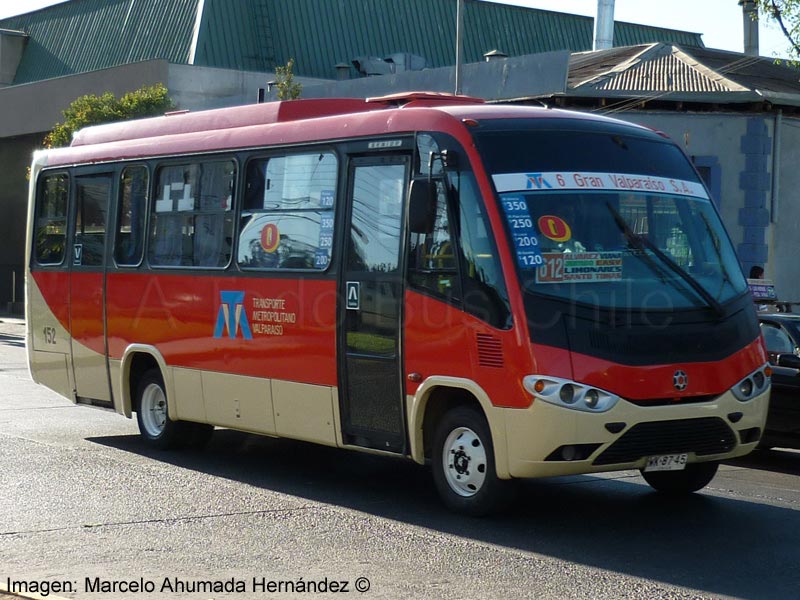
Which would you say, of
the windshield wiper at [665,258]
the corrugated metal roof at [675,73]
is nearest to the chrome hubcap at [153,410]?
the windshield wiper at [665,258]

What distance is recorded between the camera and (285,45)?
148 feet

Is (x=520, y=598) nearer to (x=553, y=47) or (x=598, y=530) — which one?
(x=598, y=530)

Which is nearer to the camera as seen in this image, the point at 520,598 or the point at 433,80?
the point at 520,598

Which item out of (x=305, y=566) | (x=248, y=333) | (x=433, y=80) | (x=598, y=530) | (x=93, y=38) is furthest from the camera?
(x=93, y=38)

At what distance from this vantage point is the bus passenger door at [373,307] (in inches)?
375

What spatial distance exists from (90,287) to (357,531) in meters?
5.81

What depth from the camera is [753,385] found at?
911 cm

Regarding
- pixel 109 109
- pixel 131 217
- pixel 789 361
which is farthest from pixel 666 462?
pixel 109 109

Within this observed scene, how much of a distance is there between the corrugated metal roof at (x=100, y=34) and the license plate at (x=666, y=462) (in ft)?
123

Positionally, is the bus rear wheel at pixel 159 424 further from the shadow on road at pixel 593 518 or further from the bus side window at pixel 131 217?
the bus side window at pixel 131 217

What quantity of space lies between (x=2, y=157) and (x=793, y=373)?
4052 cm

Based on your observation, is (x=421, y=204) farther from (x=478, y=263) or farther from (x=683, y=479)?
(x=683, y=479)

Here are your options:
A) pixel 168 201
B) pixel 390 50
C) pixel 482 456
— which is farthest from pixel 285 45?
pixel 482 456

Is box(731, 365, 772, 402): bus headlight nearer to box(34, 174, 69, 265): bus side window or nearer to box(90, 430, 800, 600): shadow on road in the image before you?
box(90, 430, 800, 600): shadow on road
